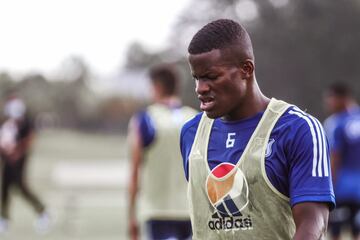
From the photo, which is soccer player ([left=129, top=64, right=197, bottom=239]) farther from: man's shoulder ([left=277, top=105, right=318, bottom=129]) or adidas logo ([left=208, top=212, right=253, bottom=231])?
man's shoulder ([left=277, top=105, right=318, bottom=129])

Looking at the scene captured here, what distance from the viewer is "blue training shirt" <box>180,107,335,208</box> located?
3406 mm

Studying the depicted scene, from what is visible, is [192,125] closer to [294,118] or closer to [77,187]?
[294,118]

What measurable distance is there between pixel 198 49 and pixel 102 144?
150 feet

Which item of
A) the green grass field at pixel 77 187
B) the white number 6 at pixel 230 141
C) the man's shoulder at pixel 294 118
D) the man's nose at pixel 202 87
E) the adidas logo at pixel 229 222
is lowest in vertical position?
the green grass field at pixel 77 187

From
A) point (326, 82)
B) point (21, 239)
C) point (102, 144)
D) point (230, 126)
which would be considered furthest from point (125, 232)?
point (102, 144)

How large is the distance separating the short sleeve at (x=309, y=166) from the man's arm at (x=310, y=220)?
0.02m

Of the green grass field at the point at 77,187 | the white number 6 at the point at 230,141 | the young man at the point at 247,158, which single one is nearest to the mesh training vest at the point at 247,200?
the young man at the point at 247,158

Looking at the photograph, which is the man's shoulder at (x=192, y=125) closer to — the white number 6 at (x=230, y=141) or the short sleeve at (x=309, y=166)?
the white number 6 at (x=230, y=141)

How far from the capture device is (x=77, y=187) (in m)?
27.9

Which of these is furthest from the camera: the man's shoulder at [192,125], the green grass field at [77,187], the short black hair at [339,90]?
the green grass field at [77,187]

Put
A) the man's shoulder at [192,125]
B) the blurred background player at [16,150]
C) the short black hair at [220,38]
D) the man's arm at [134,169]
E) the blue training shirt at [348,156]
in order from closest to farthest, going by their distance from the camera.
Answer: the short black hair at [220,38] → the man's shoulder at [192,125] → the man's arm at [134,169] → the blue training shirt at [348,156] → the blurred background player at [16,150]

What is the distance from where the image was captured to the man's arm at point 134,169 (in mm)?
7309

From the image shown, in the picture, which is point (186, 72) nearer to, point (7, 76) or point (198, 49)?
point (7, 76)

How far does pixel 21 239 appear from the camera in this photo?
13328 mm
